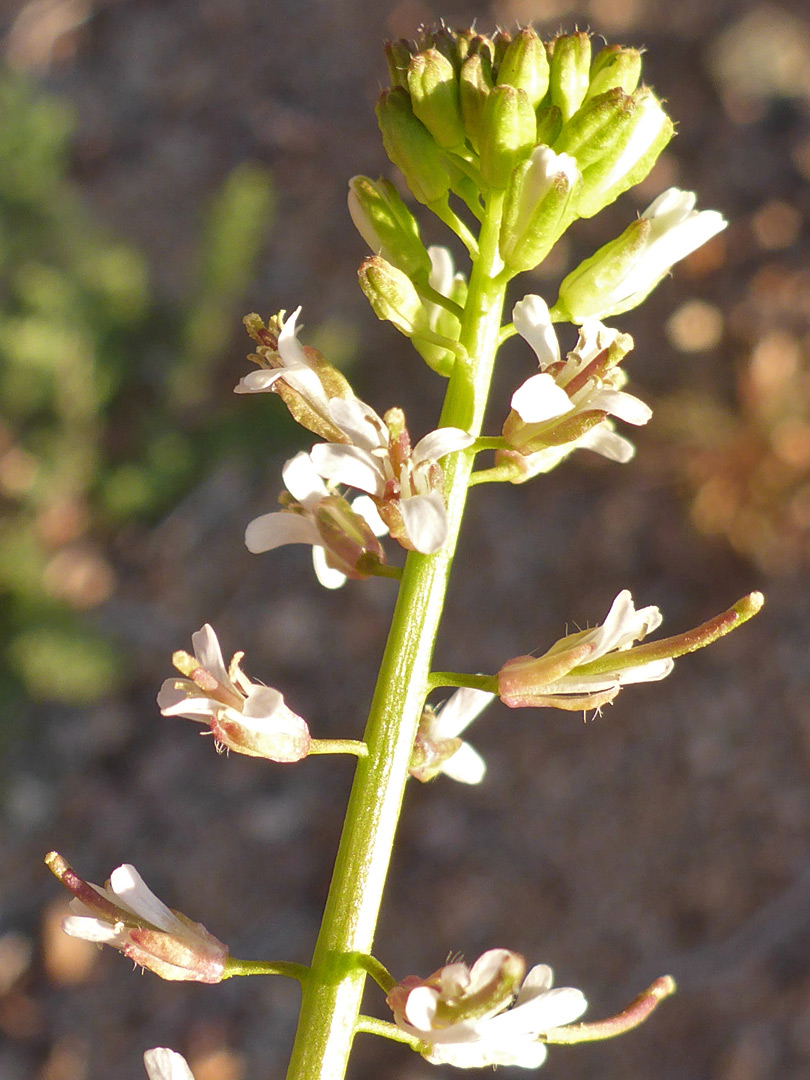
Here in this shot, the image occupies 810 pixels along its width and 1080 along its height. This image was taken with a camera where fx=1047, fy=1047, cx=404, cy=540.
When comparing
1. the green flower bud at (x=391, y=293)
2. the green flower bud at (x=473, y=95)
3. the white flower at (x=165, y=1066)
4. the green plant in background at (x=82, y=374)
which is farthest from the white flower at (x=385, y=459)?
the green plant in background at (x=82, y=374)

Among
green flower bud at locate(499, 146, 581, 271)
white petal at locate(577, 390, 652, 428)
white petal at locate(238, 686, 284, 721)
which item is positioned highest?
green flower bud at locate(499, 146, 581, 271)

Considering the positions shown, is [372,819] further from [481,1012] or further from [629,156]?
[629,156]

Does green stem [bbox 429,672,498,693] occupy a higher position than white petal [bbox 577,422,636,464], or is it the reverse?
white petal [bbox 577,422,636,464]

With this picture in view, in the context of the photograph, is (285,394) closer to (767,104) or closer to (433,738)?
(433,738)

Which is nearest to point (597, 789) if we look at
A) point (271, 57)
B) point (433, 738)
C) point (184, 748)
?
point (184, 748)

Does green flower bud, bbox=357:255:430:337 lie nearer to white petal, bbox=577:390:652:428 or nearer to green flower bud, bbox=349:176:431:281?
green flower bud, bbox=349:176:431:281

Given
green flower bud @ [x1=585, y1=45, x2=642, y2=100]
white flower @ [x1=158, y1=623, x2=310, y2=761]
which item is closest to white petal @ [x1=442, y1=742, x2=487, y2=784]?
white flower @ [x1=158, y1=623, x2=310, y2=761]

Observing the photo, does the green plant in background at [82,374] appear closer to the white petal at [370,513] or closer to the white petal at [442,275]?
the white petal at [442,275]

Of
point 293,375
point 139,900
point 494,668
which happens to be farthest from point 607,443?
point 494,668
